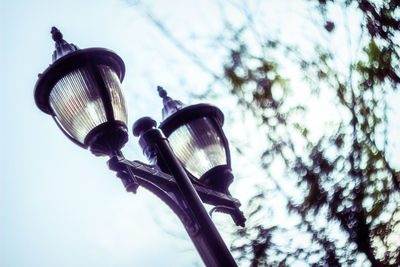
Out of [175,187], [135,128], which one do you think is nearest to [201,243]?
[175,187]

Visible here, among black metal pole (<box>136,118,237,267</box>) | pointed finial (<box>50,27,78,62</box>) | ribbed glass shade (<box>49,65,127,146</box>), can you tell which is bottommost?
black metal pole (<box>136,118,237,267</box>)

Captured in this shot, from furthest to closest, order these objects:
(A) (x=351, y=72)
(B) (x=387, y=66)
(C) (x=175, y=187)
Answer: (A) (x=351, y=72) < (B) (x=387, y=66) < (C) (x=175, y=187)

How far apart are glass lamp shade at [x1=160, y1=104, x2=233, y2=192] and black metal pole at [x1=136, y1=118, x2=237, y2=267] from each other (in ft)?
1.72

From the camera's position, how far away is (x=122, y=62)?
100 inches

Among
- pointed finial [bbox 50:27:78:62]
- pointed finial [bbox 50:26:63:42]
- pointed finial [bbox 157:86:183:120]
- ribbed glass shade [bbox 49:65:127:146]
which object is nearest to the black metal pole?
ribbed glass shade [bbox 49:65:127:146]

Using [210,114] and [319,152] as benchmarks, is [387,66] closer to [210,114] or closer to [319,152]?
[319,152]

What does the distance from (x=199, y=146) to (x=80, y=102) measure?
0.97 m

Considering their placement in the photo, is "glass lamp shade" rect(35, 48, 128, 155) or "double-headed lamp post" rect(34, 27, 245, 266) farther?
"glass lamp shade" rect(35, 48, 128, 155)

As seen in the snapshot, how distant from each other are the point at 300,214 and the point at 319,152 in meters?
1.41

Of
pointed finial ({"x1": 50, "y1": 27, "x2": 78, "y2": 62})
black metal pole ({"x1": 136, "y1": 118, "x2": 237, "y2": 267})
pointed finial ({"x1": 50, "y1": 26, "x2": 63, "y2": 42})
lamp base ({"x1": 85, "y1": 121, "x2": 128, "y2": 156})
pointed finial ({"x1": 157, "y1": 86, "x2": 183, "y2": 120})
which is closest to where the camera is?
black metal pole ({"x1": 136, "y1": 118, "x2": 237, "y2": 267})

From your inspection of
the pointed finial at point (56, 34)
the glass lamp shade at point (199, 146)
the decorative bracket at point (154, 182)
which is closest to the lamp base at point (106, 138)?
the decorative bracket at point (154, 182)

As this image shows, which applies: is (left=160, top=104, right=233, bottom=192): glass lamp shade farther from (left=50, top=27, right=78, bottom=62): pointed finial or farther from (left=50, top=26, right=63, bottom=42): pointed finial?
(left=50, top=26, right=63, bottom=42): pointed finial

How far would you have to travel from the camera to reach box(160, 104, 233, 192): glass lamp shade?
106 inches

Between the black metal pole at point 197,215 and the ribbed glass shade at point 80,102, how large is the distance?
285mm
